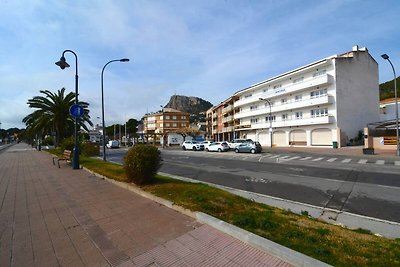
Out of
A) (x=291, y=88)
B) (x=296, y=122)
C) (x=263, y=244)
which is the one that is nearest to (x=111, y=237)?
(x=263, y=244)

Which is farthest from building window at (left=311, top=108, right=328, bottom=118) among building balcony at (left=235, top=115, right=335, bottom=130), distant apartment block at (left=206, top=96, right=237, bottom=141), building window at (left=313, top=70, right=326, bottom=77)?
distant apartment block at (left=206, top=96, right=237, bottom=141)

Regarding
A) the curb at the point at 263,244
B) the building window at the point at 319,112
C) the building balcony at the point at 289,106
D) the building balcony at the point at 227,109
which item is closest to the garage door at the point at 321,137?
the building window at the point at 319,112

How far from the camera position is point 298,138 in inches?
1777

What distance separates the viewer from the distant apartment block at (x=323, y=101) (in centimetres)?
3912

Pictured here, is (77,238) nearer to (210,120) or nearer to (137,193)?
(137,193)

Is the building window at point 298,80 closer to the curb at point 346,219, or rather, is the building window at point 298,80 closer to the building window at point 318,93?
the building window at point 318,93

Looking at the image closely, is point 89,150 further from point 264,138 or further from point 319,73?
point 319,73

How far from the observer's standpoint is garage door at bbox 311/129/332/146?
3988 cm

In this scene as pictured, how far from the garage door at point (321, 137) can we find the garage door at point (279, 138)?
6226 mm

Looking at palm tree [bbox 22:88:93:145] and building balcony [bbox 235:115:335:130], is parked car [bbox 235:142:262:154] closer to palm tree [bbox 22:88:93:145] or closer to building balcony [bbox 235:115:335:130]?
building balcony [bbox 235:115:335:130]

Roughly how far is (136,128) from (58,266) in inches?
4874

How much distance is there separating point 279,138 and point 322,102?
11.5 meters

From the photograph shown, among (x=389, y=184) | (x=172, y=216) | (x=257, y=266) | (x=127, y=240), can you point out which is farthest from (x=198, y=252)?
(x=389, y=184)

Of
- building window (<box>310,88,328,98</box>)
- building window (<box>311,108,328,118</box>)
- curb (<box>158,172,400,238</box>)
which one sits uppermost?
building window (<box>310,88,328,98</box>)
